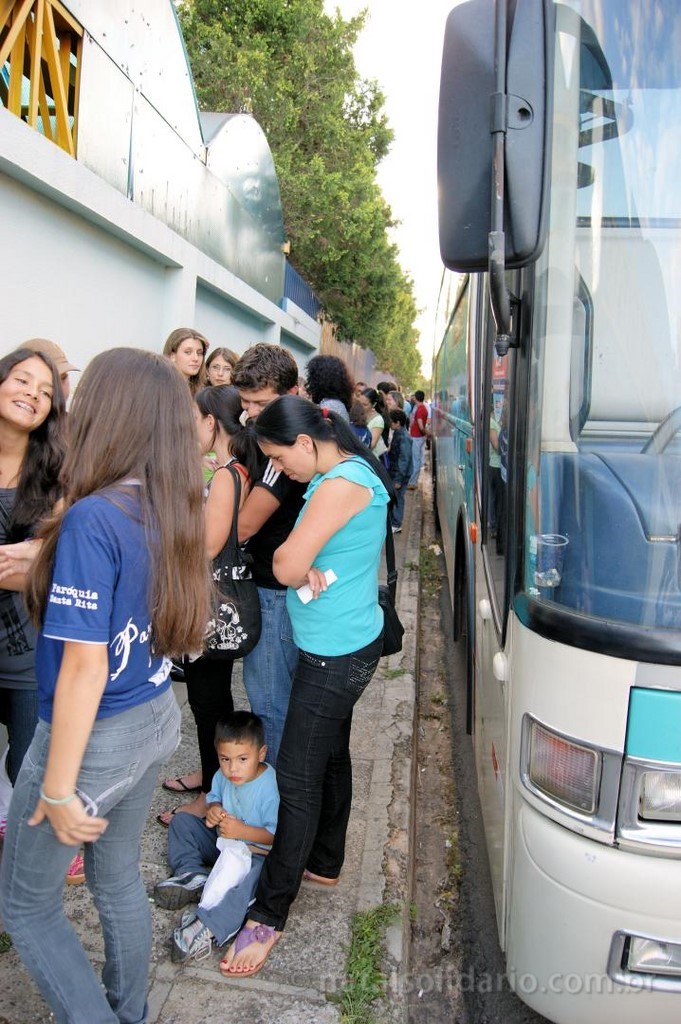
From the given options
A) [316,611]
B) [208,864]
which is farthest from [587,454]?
[208,864]

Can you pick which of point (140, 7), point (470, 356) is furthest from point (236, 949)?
point (140, 7)

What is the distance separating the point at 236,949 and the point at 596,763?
1.34 m

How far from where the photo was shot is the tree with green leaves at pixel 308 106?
43.7 feet

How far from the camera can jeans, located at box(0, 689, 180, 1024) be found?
1.64 m

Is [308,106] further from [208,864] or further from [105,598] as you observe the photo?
[105,598]

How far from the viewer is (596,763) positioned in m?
1.78

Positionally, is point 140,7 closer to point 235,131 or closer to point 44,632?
point 235,131

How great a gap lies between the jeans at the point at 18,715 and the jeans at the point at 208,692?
1.82 ft

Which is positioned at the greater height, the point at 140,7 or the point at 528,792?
the point at 140,7

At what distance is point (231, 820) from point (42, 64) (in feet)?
15.9

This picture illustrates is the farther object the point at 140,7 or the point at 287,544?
the point at 140,7

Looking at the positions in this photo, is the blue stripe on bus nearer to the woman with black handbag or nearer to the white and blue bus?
the white and blue bus

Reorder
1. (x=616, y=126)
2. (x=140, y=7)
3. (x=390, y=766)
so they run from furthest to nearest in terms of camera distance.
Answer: (x=140, y=7), (x=390, y=766), (x=616, y=126)

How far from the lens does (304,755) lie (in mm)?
2371
